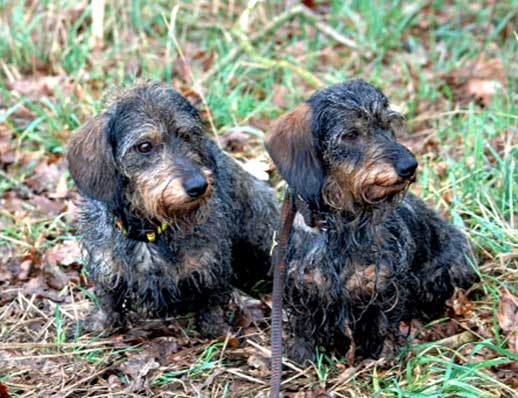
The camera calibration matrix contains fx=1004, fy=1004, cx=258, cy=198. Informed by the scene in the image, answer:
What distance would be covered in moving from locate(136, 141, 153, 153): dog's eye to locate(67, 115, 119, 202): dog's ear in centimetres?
17

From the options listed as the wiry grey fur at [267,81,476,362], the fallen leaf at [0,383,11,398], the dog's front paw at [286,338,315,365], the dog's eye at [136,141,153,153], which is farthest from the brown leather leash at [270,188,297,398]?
the fallen leaf at [0,383,11,398]

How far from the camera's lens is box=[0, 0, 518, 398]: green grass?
5234 millimetres

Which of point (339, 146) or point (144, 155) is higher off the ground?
point (339, 146)

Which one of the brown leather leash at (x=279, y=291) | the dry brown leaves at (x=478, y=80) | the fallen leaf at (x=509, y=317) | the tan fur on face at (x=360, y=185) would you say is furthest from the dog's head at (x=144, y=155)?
the dry brown leaves at (x=478, y=80)

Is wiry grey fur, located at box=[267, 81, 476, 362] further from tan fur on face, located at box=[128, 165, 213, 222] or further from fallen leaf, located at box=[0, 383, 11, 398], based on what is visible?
fallen leaf, located at box=[0, 383, 11, 398]

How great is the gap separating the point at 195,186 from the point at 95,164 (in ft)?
1.87

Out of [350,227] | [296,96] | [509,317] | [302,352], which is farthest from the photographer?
[296,96]

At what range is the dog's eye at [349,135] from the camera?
179 inches

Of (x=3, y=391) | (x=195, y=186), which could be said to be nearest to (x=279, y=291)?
(x=195, y=186)

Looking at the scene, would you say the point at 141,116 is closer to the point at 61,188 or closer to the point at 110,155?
the point at 110,155

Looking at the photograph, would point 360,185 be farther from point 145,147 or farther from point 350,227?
point 145,147

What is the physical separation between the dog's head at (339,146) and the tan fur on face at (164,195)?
0.46 meters

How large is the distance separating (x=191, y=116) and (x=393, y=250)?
121cm

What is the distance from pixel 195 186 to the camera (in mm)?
4715
